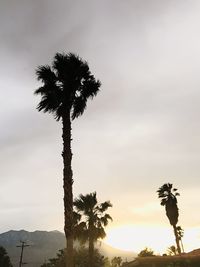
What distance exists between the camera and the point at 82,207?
139ft

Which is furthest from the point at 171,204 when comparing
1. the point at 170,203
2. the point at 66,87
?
the point at 66,87

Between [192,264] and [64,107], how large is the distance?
26122mm

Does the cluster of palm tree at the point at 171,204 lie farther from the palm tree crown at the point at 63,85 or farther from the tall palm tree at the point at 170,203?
the palm tree crown at the point at 63,85

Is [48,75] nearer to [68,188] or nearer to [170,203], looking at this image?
[68,188]

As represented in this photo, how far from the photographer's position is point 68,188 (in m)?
19.3

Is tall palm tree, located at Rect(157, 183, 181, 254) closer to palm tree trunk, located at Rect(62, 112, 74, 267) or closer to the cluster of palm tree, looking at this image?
the cluster of palm tree

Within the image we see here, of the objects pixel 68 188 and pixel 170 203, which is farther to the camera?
pixel 170 203

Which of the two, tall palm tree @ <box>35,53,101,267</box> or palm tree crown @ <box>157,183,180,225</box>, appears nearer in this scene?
tall palm tree @ <box>35,53,101,267</box>

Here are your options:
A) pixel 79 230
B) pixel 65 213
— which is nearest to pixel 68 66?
pixel 65 213

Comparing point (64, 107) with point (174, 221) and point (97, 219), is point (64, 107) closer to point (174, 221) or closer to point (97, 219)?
point (97, 219)

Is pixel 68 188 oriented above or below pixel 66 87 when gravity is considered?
below

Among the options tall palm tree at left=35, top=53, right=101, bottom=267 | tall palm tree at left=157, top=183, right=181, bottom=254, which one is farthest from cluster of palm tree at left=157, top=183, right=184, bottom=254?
tall palm tree at left=35, top=53, right=101, bottom=267

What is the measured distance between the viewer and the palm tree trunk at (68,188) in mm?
18266

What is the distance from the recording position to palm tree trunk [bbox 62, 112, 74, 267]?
18266 millimetres
